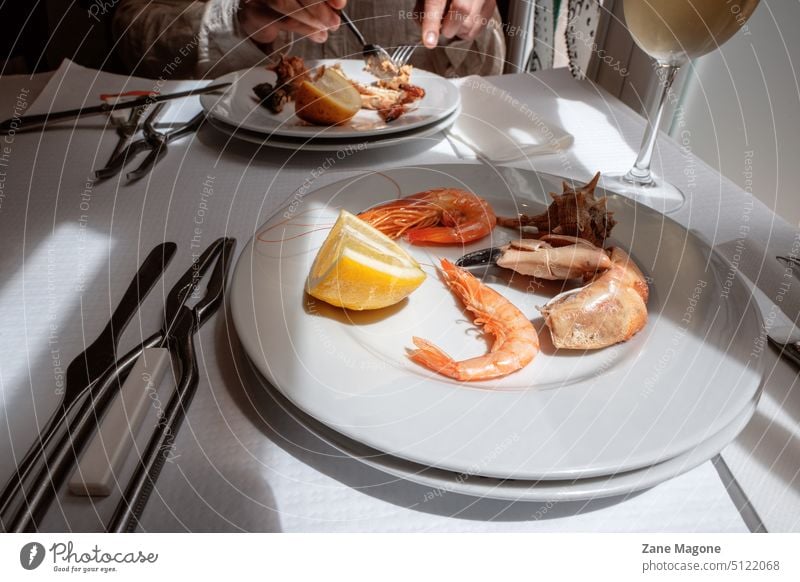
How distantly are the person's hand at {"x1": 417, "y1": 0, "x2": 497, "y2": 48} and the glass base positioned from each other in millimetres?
274

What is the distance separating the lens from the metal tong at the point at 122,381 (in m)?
Answer: 0.22

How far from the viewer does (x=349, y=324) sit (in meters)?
0.29

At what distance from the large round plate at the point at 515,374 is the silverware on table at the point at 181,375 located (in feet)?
0.10

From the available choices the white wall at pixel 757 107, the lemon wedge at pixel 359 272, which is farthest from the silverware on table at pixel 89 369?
the white wall at pixel 757 107

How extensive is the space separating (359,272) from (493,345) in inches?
3.2

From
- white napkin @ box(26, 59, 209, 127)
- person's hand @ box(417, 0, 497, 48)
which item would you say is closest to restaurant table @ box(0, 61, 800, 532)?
white napkin @ box(26, 59, 209, 127)

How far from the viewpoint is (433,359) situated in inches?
10.7

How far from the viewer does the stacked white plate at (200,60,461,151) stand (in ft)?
1.60

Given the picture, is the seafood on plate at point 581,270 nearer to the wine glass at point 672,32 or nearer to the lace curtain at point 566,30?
the wine glass at point 672,32

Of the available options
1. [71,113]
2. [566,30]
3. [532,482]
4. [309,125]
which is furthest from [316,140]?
[566,30]

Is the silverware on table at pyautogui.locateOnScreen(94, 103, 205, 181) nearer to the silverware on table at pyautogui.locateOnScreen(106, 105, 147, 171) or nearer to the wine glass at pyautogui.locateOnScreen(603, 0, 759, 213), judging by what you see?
the silverware on table at pyautogui.locateOnScreen(106, 105, 147, 171)
